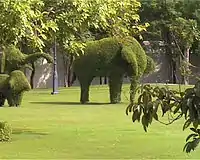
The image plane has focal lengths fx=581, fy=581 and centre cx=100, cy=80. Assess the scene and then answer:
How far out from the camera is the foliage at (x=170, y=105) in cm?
336

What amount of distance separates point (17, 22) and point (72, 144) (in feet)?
8.48

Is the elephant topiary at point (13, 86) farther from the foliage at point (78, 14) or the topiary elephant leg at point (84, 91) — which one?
the foliage at point (78, 14)

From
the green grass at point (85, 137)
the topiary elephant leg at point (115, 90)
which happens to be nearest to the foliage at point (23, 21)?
the green grass at point (85, 137)

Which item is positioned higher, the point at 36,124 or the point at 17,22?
the point at 17,22

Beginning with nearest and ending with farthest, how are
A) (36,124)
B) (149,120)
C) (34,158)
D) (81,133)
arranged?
(149,120) → (34,158) → (81,133) → (36,124)

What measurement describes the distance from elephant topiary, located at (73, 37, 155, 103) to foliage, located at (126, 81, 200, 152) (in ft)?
52.7

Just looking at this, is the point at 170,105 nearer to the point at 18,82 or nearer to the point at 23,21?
the point at 23,21

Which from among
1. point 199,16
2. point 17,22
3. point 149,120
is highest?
point 199,16

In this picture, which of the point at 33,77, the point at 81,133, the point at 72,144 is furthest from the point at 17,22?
the point at 33,77

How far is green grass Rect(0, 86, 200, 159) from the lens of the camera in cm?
939

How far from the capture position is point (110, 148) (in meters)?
10.0

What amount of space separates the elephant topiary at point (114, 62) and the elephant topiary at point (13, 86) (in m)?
3.29

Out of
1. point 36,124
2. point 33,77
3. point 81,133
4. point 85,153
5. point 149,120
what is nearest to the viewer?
point 149,120

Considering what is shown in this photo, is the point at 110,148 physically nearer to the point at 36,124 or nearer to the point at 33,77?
the point at 36,124
